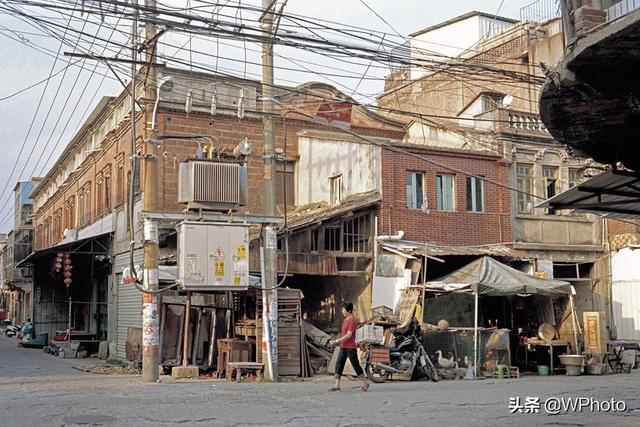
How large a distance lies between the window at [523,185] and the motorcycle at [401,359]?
762cm

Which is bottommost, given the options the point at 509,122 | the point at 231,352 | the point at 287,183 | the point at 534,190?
the point at 231,352

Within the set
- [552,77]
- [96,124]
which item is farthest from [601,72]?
[96,124]

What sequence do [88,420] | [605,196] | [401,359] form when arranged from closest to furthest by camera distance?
[605,196] < [88,420] < [401,359]

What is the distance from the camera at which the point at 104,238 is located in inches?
1110

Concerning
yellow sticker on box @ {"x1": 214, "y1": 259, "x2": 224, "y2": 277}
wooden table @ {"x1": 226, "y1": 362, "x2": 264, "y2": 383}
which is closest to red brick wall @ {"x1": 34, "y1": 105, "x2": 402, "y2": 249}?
yellow sticker on box @ {"x1": 214, "y1": 259, "x2": 224, "y2": 277}

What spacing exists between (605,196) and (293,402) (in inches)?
249

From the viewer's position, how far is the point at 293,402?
12.9 metres

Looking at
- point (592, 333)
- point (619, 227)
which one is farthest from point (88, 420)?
point (619, 227)

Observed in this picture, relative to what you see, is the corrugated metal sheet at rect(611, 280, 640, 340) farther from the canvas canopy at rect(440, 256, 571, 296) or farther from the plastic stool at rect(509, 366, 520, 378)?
the plastic stool at rect(509, 366, 520, 378)

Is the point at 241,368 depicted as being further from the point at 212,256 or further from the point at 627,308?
the point at 627,308

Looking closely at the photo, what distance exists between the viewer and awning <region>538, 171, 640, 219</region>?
9344 millimetres

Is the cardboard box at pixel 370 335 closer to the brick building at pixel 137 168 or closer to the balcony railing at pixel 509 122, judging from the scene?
the brick building at pixel 137 168

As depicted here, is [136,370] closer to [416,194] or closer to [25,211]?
[416,194]

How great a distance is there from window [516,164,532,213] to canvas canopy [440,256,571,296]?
3899 millimetres
